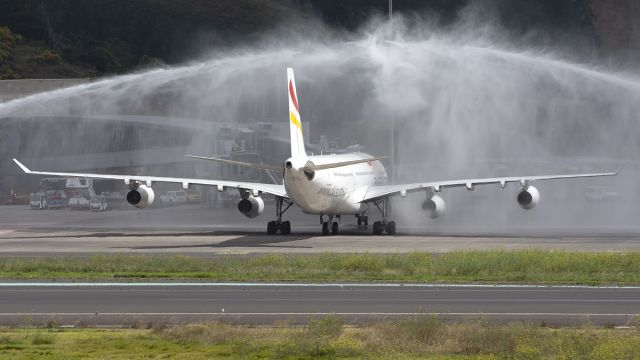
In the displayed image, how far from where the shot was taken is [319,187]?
6053 centimetres

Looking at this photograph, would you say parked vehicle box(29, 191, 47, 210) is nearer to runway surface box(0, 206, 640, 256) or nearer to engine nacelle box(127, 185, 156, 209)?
runway surface box(0, 206, 640, 256)

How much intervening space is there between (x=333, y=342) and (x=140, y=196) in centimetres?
4152

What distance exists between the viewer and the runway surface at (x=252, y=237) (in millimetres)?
54844

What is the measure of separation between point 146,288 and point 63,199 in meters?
72.7

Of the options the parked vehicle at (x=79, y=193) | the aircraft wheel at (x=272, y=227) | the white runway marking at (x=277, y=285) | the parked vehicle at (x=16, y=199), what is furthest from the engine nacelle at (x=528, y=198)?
the parked vehicle at (x=16, y=199)

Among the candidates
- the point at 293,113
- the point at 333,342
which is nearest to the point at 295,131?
the point at 293,113

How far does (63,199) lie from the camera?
10812cm

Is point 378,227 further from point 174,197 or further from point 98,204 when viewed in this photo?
point 174,197

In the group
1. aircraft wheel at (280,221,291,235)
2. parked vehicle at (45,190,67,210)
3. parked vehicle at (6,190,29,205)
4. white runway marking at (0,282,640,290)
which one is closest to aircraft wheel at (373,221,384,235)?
aircraft wheel at (280,221,291,235)

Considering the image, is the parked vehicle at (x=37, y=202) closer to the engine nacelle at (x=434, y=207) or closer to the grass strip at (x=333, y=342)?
the engine nacelle at (x=434, y=207)

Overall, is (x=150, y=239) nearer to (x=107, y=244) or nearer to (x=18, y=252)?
(x=107, y=244)

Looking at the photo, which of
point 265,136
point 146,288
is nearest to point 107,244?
point 146,288

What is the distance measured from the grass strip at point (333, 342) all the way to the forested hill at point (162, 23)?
77503mm

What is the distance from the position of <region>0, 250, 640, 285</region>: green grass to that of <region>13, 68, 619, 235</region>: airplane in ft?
39.4
